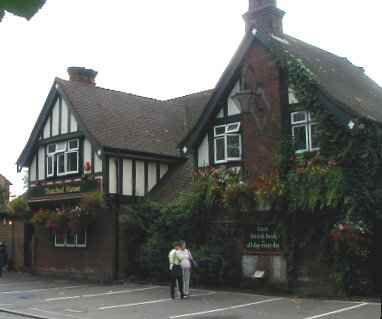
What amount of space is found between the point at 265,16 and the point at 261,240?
823 cm

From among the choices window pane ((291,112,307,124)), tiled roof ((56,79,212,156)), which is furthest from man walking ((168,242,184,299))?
tiled roof ((56,79,212,156))

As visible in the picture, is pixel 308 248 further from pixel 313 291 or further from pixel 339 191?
pixel 339 191

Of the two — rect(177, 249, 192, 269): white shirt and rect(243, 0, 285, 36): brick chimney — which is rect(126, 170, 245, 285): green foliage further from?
rect(243, 0, 285, 36): brick chimney

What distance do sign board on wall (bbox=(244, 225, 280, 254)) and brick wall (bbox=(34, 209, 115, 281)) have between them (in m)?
5.58

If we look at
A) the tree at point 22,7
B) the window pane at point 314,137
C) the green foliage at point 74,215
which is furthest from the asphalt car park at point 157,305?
the tree at point 22,7

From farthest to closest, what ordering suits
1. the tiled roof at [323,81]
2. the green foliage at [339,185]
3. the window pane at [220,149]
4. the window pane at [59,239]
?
the window pane at [59,239] < the window pane at [220,149] < the tiled roof at [323,81] < the green foliage at [339,185]

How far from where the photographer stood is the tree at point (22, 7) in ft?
4.43

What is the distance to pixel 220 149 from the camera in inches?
796

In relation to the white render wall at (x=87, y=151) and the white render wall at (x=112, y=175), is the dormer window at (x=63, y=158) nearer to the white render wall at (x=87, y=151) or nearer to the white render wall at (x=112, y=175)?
the white render wall at (x=87, y=151)

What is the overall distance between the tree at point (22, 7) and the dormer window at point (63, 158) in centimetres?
2179

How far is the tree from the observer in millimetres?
1350

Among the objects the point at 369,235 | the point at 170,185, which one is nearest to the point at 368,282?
the point at 369,235

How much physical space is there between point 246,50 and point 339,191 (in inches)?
250

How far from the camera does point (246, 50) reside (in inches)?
763
